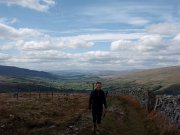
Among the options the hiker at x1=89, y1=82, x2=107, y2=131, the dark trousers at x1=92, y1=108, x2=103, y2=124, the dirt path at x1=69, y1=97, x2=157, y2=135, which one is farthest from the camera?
the dirt path at x1=69, y1=97, x2=157, y2=135

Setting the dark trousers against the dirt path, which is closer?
the dark trousers

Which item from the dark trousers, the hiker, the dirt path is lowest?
the dirt path

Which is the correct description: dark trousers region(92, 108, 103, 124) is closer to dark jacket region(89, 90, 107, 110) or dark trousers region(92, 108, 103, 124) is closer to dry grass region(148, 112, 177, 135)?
dark jacket region(89, 90, 107, 110)

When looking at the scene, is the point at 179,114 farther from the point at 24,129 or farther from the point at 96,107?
the point at 24,129

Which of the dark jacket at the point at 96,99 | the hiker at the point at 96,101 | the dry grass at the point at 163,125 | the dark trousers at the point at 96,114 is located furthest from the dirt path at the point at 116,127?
the dark jacket at the point at 96,99

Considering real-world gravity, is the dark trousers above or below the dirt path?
above

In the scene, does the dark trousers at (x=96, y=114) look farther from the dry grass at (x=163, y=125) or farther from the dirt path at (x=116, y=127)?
the dry grass at (x=163, y=125)

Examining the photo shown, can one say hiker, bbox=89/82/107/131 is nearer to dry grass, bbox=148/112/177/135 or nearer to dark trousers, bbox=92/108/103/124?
dark trousers, bbox=92/108/103/124

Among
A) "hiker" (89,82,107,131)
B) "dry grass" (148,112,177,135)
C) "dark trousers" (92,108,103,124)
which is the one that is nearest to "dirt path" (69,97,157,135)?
"dry grass" (148,112,177,135)

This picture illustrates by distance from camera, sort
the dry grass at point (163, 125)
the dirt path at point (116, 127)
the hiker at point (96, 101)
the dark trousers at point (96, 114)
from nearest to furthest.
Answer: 1. the hiker at point (96, 101)
2. the dark trousers at point (96, 114)
3. the dry grass at point (163, 125)
4. the dirt path at point (116, 127)

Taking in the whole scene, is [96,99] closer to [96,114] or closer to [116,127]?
[96,114]

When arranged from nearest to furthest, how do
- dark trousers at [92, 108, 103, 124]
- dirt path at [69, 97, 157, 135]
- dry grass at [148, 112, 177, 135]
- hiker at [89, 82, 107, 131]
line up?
hiker at [89, 82, 107, 131] < dark trousers at [92, 108, 103, 124] < dry grass at [148, 112, 177, 135] < dirt path at [69, 97, 157, 135]

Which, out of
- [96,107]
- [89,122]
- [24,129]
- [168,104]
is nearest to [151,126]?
[168,104]

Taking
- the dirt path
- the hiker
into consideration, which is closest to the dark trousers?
the hiker
